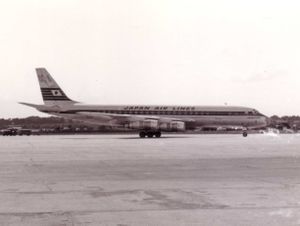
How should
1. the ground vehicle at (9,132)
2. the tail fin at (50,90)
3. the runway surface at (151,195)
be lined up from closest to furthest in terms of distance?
1. the runway surface at (151,195)
2. the tail fin at (50,90)
3. the ground vehicle at (9,132)

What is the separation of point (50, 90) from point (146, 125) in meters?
12.8

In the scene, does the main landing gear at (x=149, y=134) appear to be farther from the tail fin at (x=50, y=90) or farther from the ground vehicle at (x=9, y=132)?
the ground vehicle at (x=9, y=132)

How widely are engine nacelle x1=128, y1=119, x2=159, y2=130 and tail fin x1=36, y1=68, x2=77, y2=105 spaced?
8679 millimetres

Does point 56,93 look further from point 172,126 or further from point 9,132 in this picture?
point 9,132

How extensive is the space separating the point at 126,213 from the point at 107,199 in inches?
57.4

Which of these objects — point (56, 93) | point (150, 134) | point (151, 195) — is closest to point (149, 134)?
point (150, 134)

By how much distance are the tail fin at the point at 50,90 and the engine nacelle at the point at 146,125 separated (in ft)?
28.5

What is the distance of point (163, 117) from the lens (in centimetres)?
5022

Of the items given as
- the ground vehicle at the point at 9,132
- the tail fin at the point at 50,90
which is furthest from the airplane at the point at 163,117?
the ground vehicle at the point at 9,132

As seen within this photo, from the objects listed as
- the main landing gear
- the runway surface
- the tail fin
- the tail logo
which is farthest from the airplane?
the runway surface

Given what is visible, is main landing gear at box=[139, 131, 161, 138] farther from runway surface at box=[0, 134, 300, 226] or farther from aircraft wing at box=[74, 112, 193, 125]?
runway surface at box=[0, 134, 300, 226]

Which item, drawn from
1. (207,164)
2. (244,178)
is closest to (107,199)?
(244,178)

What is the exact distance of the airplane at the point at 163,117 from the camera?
48.9 metres

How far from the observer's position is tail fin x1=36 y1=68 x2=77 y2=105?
5434 centimetres
